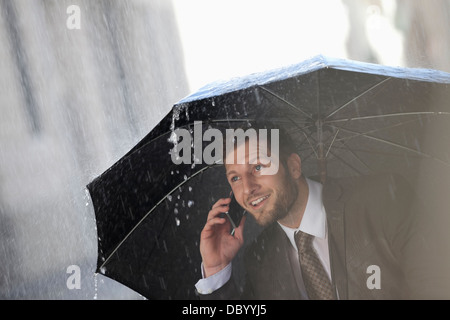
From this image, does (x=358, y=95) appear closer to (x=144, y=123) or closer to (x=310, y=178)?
(x=310, y=178)

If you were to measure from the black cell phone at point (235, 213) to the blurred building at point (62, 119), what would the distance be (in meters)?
Answer: 4.51

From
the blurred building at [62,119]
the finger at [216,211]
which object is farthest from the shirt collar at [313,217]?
the blurred building at [62,119]

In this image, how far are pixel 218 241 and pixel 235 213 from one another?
0.53 ft

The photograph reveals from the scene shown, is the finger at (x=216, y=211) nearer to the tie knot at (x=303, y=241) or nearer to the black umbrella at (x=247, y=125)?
the black umbrella at (x=247, y=125)

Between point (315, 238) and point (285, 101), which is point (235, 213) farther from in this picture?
point (285, 101)

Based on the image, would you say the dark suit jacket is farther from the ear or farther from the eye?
the eye

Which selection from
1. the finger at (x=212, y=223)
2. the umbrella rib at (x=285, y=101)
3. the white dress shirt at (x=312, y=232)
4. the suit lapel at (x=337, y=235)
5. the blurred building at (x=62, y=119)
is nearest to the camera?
the umbrella rib at (x=285, y=101)

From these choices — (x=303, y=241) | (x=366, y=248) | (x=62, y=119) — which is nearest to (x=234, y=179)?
(x=303, y=241)

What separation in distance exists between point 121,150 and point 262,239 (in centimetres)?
850

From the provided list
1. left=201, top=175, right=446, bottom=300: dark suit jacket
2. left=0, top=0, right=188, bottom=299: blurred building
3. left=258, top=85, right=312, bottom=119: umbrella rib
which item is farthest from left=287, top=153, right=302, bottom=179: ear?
left=0, top=0, right=188, bottom=299: blurred building

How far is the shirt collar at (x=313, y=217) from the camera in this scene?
110 inches

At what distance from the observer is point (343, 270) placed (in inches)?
103

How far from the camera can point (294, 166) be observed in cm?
295

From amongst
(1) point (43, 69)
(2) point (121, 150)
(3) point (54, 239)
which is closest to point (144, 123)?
(2) point (121, 150)
